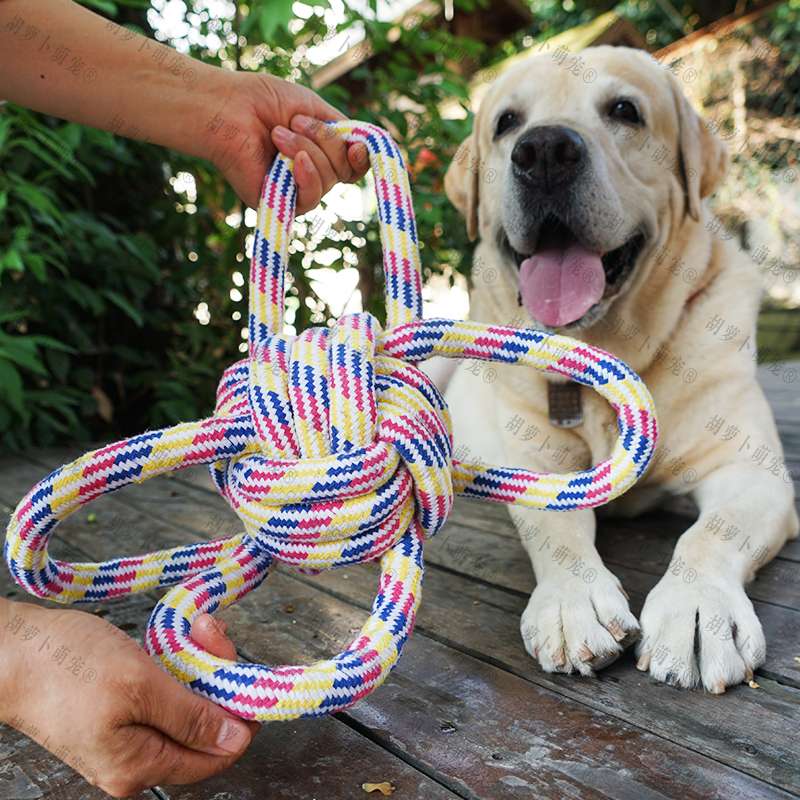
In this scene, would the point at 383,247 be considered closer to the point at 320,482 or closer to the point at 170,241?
the point at 320,482

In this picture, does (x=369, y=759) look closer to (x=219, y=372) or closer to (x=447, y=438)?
(x=447, y=438)

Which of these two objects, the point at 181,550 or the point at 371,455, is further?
the point at 181,550

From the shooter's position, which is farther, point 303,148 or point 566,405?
point 566,405

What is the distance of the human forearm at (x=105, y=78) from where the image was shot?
1.18 meters

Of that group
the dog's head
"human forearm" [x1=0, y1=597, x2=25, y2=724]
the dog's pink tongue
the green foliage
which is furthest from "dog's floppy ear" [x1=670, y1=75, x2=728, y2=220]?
"human forearm" [x1=0, y1=597, x2=25, y2=724]

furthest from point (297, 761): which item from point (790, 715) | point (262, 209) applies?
point (262, 209)

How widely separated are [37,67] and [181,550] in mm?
753

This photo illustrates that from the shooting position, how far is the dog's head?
5.51 ft

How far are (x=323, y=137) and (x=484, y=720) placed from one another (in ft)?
2.73

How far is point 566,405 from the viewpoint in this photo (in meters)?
1.67

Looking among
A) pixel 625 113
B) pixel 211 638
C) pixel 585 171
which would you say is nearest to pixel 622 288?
pixel 585 171

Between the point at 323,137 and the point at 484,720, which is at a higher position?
the point at 323,137

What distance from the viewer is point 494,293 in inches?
76.6

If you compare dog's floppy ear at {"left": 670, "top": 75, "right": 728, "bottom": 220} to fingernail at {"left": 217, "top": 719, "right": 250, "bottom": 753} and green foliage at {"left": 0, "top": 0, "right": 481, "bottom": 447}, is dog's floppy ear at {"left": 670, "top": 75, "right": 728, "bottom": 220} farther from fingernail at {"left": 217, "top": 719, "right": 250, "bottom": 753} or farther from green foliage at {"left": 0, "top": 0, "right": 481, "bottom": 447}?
fingernail at {"left": 217, "top": 719, "right": 250, "bottom": 753}
